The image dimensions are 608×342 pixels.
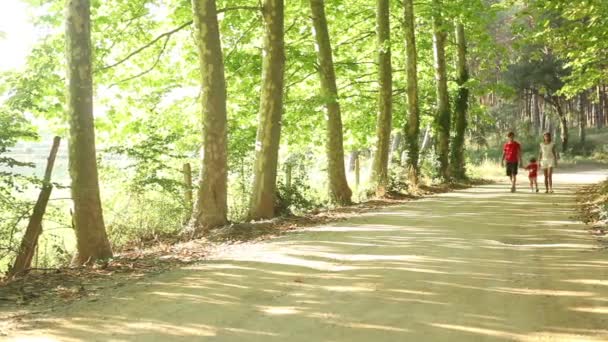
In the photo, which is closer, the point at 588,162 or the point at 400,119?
the point at 400,119

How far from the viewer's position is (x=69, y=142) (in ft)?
26.6

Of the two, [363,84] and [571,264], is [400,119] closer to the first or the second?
[363,84]

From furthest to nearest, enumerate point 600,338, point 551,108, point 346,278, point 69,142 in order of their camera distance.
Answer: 1. point 551,108
2. point 69,142
3. point 346,278
4. point 600,338

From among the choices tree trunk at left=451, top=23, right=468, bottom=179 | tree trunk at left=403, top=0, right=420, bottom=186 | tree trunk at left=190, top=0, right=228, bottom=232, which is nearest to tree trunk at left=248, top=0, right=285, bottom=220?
tree trunk at left=190, top=0, right=228, bottom=232

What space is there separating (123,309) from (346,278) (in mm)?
2467

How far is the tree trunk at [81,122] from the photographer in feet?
26.6

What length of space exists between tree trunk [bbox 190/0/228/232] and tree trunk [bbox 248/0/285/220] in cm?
149

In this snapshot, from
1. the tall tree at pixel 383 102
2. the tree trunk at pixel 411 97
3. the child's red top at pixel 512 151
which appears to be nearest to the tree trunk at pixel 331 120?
the tall tree at pixel 383 102

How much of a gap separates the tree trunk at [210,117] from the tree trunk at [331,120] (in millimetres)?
5480

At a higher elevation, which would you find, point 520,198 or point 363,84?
point 363,84

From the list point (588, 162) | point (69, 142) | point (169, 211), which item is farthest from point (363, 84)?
point (588, 162)

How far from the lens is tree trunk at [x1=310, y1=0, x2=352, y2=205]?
1600cm

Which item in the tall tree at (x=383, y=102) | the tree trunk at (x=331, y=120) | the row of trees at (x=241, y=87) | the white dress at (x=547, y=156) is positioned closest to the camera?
the row of trees at (x=241, y=87)

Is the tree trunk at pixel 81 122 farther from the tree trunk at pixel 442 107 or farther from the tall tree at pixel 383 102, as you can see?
the tree trunk at pixel 442 107
